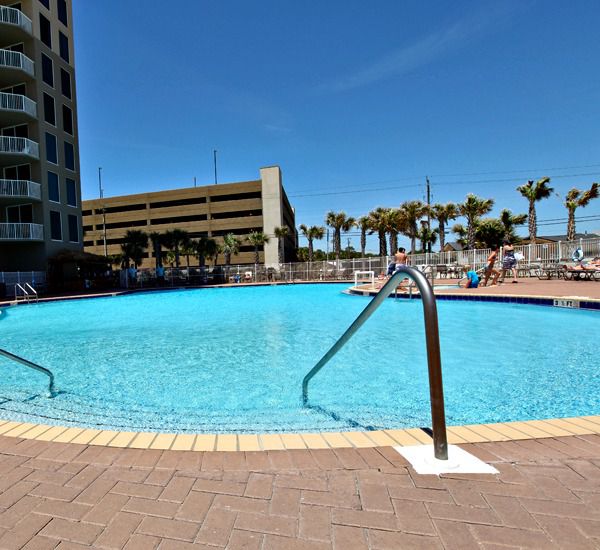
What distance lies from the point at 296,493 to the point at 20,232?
955 inches

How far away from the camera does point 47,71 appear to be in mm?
21625

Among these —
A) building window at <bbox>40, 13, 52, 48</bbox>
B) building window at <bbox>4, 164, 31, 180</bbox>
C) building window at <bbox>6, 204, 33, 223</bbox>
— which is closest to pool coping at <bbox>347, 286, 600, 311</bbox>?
building window at <bbox>6, 204, 33, 223</bbox>

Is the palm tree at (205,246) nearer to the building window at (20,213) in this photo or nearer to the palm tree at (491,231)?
the building window at (20,213)

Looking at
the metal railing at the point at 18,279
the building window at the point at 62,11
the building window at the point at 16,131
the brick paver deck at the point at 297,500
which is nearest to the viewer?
the brick paver deck at the point at 297,500

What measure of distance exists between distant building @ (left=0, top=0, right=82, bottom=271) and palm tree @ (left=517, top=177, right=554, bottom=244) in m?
33.6

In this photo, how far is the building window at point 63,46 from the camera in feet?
74.9

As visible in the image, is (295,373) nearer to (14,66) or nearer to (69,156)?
(14,66)

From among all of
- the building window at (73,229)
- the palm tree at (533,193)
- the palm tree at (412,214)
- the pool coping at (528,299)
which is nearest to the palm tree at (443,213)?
the palm tree at (412,214)

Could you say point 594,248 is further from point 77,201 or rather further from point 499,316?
point 77,201

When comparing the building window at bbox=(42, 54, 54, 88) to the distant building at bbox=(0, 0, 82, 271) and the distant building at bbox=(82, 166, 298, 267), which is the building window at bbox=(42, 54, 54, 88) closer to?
the distant building at bbox=(0, 0, 82, 271)

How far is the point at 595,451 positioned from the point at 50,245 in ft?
84.0

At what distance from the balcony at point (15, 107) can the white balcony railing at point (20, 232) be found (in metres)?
6.17

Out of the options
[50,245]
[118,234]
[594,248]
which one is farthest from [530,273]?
[118,234]

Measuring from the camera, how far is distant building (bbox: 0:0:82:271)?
19484mm
